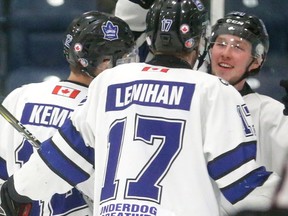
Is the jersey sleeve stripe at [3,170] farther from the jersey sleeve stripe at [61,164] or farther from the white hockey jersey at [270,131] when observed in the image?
the white hockey jersey at [270,131]

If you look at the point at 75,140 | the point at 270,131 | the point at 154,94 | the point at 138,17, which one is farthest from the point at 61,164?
the point at 138,17

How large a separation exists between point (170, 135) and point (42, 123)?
0.65 metres

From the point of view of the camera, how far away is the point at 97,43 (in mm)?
2910

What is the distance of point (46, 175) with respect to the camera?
2.50 meters

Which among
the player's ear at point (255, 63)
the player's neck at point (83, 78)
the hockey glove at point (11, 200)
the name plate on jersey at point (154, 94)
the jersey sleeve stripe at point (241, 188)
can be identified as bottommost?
the hockey glove at point (11, 200)

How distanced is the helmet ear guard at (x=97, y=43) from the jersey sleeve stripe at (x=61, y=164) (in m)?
0.47

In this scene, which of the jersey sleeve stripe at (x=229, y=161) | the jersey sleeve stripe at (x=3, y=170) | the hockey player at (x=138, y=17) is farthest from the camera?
the hockey player at (x=138, y=17)

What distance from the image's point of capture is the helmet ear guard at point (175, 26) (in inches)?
95.2

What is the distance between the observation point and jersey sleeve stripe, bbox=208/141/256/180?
228cm

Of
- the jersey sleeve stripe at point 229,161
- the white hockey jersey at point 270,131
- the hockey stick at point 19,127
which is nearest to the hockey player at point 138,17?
the white hockey jersey at point 270,131

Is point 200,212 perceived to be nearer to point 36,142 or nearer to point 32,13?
point 36,142

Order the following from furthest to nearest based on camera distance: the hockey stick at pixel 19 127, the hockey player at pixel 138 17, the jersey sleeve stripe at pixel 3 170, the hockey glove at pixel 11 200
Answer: the hockey player at pixel 138 17 → the jersey sleeve stripe at pixel 3 170 → the hockey stick at pixel 19 127 → the hockey glove at pixel 11 200

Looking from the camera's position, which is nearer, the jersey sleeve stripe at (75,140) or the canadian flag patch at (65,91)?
the jersey sleeve stripe at (75,140)

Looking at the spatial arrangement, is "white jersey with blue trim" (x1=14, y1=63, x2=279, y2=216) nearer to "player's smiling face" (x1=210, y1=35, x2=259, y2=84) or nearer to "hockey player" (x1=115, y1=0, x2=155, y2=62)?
"player's smiling face" (x1=210, y1=35, x2=259, y2=84)
